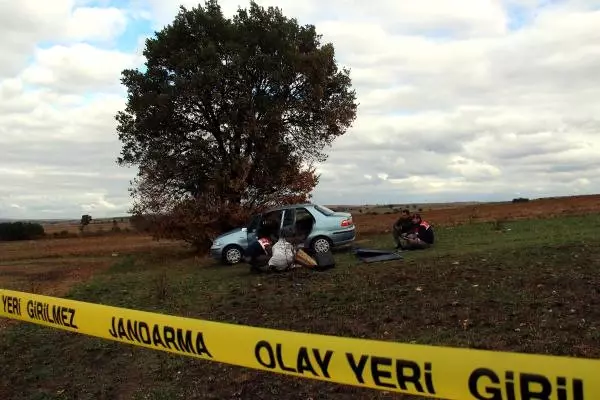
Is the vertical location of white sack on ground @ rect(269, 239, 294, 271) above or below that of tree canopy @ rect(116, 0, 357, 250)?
below

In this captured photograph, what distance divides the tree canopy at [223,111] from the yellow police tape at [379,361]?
17.7m

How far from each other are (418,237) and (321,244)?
272cm

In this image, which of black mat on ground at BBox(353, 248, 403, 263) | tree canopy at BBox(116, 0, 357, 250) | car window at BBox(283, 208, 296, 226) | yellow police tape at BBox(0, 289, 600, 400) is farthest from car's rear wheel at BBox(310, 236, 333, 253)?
yellow police tape at BBox(0, 289, 600, 400)

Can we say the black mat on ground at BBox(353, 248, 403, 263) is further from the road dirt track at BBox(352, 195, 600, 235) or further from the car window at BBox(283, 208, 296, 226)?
the road dirt track at BBox(352, 195, 600, 235)

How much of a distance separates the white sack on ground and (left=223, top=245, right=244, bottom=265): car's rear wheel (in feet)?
15.7

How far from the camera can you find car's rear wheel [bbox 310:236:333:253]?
15.8 meters

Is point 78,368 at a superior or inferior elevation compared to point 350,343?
inferior

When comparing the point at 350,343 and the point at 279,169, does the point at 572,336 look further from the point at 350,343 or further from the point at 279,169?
the point at 279,169

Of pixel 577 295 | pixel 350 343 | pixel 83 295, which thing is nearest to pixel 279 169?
pixel 83 295

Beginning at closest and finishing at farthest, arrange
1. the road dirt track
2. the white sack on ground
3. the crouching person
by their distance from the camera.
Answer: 1. the white sack on ground
2. the crouching person
3. the road dirt track

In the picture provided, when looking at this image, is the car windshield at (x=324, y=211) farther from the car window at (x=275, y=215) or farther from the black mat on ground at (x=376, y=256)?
the black mat on ground at (x=376, y=256)

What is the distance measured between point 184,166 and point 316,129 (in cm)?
579

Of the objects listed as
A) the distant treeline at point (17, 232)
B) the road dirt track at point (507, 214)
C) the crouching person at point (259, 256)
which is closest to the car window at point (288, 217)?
the crouching person at point (259, 256)

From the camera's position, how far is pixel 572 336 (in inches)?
227
